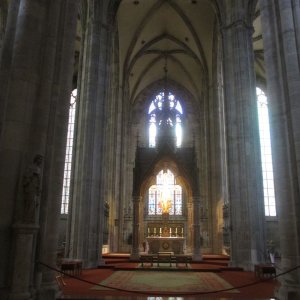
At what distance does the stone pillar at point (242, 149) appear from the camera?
16.6 metres

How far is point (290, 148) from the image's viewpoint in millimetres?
9430

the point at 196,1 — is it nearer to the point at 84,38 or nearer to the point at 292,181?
the point at 84,38

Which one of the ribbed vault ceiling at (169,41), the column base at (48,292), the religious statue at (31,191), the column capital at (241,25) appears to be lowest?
the column base at (48,292)

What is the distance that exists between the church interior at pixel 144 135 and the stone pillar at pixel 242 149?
0.20 ft

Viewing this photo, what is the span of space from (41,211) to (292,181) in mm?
6361

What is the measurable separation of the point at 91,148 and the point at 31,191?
9924mm

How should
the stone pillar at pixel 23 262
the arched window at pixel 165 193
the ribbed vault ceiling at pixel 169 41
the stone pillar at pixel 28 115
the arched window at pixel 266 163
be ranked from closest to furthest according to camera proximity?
the stone pillar at pixel 23 262 < the stone pillar at pixel 28 115 < the ribbed vault ceiling at pixel 169 41 < the arched window at pixel 266 163 < the arched window at pixel 165 193

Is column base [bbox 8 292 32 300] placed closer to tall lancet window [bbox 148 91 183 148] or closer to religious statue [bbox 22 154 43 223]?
religious statue [bbox 22 154 43 223]

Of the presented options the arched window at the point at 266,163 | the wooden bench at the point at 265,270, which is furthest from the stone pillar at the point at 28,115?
the arched window at the point at 266,163

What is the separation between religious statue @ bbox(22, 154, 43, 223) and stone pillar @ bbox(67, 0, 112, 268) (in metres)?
8.92

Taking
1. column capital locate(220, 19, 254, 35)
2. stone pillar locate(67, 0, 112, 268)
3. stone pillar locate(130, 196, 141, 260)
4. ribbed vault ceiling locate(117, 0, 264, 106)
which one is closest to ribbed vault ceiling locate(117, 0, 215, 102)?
ribbed vault ceiling locate(117, 0, 264, 106)

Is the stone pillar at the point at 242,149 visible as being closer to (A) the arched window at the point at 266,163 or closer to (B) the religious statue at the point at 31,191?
(A) the arched window at the point at 266,163

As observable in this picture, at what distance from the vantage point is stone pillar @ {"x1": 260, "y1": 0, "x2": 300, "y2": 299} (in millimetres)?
8922

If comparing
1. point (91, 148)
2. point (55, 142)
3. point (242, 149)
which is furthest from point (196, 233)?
point (55, 142)
